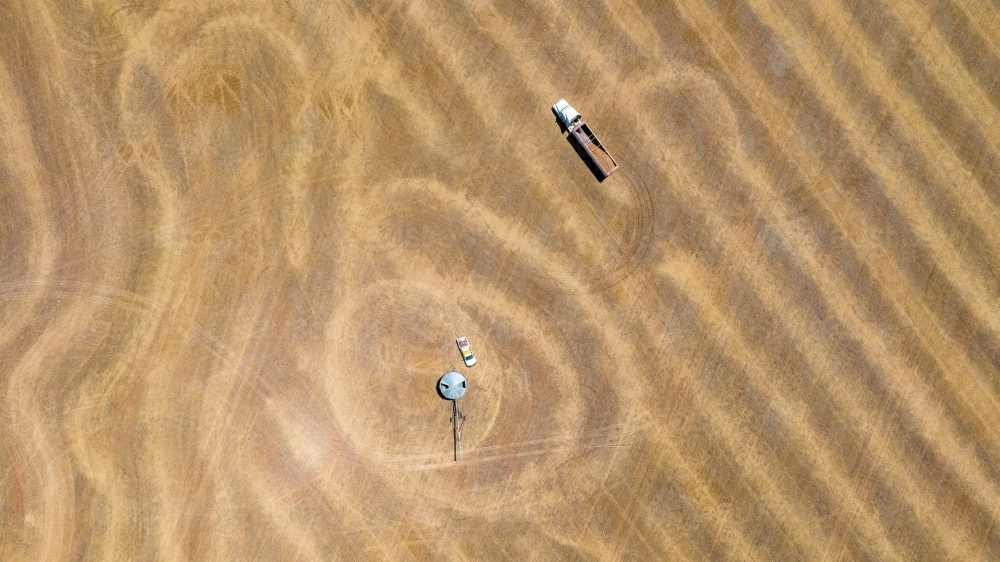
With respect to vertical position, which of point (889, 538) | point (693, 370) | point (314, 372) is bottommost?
point (889, 538)

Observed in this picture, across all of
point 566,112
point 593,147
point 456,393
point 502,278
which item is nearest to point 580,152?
point 593,147

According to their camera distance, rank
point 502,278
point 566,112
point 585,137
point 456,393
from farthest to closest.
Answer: point 502,278 < point 585,137 < point 566,112 < point 456,393

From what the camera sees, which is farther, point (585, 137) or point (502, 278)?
point (502, 278)

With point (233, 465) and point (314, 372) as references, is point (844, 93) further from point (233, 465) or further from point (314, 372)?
point (233, 465)

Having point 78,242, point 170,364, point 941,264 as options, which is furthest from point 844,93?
point 78,242

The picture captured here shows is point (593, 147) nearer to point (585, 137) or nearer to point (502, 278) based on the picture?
point (585, 137)

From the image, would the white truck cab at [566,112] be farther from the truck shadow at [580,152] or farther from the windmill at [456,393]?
the windmill at [456,393]

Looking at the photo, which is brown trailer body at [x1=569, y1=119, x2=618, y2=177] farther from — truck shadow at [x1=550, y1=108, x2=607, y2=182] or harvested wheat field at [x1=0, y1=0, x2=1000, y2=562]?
harvested wheat field at [x1=0, y1=0, x2=1000, y2=562]
